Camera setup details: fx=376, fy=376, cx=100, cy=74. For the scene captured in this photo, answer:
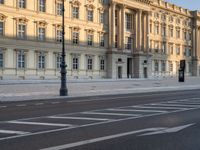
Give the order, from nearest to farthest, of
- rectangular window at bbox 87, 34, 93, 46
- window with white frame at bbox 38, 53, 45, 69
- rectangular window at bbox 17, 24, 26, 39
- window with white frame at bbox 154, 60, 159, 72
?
rectangular window at bbox 17, 24, 26, 39 → window with white frame at bbox 38, 53, 45, 69 → rectangular window at bbox 87, 34, 93, 46 → window with white frame at bbox 154, 60, 159, 72

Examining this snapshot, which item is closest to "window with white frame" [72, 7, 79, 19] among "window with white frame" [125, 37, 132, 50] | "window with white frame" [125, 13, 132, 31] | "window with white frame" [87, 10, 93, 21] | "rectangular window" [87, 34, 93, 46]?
"window with white frame" [87, 10, 93, 21]

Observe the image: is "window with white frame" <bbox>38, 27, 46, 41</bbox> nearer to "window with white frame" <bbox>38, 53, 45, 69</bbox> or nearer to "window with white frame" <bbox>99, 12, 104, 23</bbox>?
"window with white frame" <bbox>38, 53, 45, 69</bbox>

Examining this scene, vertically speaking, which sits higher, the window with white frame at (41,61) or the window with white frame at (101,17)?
the window with white frame at (101,17)

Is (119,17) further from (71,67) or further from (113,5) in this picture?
(71,67)

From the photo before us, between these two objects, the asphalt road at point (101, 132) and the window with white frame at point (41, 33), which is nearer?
the asphalt road at point (101, 132)

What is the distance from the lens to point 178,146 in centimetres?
820

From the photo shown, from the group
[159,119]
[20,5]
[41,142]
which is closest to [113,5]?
[20,5]

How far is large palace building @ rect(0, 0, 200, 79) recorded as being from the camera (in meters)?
55.3

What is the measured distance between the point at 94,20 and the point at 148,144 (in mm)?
61460

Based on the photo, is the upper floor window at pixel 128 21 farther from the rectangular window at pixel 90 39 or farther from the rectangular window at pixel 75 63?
the rectangular window at pixel 75 63

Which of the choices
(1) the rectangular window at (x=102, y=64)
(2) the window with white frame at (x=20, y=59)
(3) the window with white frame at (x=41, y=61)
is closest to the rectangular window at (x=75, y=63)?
(1) the rectangular window at (x=102, y=64)

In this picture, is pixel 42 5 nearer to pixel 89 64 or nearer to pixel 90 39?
pixel 90 39

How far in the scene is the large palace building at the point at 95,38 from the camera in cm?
5531

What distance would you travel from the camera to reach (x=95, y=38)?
69250 mm
